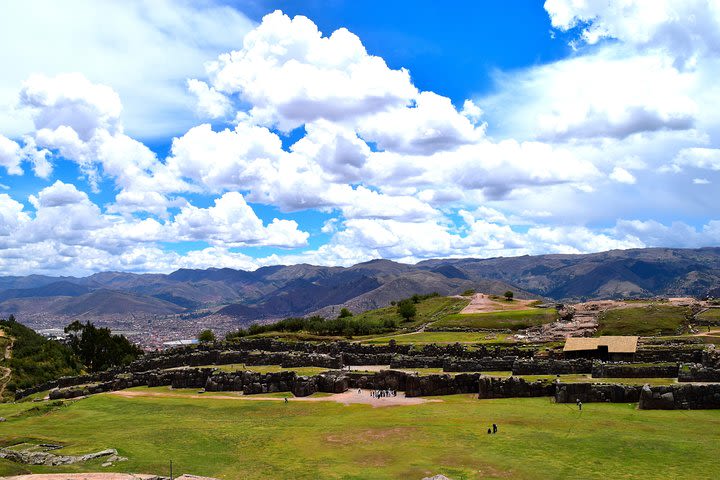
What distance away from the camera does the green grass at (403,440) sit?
2591 centimetres

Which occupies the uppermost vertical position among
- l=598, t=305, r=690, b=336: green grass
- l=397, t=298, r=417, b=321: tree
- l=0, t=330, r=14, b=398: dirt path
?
l=397, t=298, r=417, b=321: tree

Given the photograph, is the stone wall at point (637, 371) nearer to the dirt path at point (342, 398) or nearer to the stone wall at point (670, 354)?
the stone wall at point (670, 354)

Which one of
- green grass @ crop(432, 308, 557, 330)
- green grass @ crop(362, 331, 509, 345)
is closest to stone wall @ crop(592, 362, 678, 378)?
green grass @ crop(362, 331, 509, 345)

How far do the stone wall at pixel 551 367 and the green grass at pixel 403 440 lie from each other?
34.8 ft

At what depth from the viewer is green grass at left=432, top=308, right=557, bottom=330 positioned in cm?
10744

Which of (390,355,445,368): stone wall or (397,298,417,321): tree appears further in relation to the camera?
(397,298,417,321): tree

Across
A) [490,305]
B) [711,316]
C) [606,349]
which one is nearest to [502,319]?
[490,305]

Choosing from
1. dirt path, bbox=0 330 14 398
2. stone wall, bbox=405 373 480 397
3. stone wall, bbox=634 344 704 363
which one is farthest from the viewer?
dirt path, bbox=0 330 14 398

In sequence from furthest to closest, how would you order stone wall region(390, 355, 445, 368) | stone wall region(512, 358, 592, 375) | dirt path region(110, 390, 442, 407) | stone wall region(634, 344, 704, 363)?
stone wall region(390, 355, 445, 368) < stone wall region(634, 344, 704, 363) < stone wall region(512, 358, 592, 375) < dirt path region(110, 390, 442, 407)

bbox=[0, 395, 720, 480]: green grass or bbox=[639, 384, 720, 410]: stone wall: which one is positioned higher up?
bbox=[639, 384, 720, 410]: stone wall

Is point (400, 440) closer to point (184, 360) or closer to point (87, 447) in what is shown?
point (87, 447)

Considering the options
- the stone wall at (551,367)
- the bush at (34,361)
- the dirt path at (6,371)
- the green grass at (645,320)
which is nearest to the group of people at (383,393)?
the stone wall at (551,367)

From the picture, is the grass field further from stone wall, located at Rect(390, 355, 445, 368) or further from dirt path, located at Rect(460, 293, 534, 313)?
stone wall, located at Rect(390, 355, 445, 368)

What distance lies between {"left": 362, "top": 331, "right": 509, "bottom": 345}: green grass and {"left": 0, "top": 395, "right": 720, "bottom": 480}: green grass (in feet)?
147
